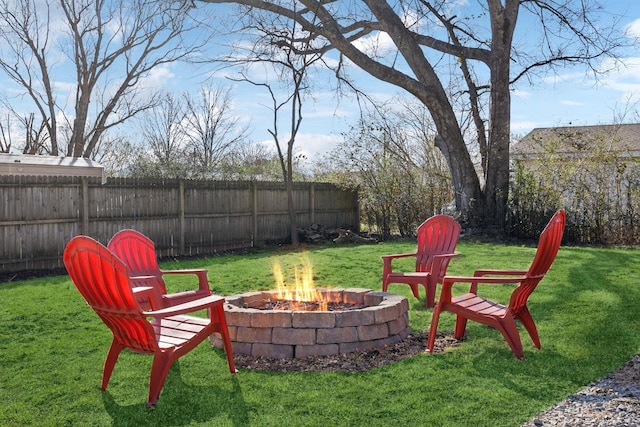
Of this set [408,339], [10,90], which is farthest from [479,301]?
[10,90]

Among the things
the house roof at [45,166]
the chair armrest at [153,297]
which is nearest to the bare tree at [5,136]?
the house roof at [45,166]

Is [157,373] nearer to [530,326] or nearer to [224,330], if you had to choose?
[224,330]

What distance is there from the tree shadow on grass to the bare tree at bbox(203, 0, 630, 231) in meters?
9.43

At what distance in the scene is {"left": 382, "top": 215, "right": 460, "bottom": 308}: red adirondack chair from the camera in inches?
220

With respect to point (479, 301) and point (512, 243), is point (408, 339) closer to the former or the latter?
point (479, 301)

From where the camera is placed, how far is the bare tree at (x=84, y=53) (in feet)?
52.0

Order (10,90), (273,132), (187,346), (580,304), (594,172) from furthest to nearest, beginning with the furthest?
(10,90), (273,132), (594,172), (580,304), (187,346)

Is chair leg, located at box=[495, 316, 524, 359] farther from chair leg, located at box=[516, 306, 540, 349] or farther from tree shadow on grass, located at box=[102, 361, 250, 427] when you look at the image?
tree shadow on grass, located at box=[102, 361, 250, 427]

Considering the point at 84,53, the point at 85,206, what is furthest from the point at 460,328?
the point at 84,53

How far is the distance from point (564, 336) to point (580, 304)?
3.82 feet

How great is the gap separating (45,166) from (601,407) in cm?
1076

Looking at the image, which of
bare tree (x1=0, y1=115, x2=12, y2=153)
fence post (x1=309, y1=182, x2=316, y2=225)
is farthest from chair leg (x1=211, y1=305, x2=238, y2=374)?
bare tree (x1=0, y1=115, x2=12, y2=153)

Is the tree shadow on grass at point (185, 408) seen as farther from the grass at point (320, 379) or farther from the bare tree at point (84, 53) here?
the bare tree at point (84, 53)

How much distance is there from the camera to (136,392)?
3389mm
